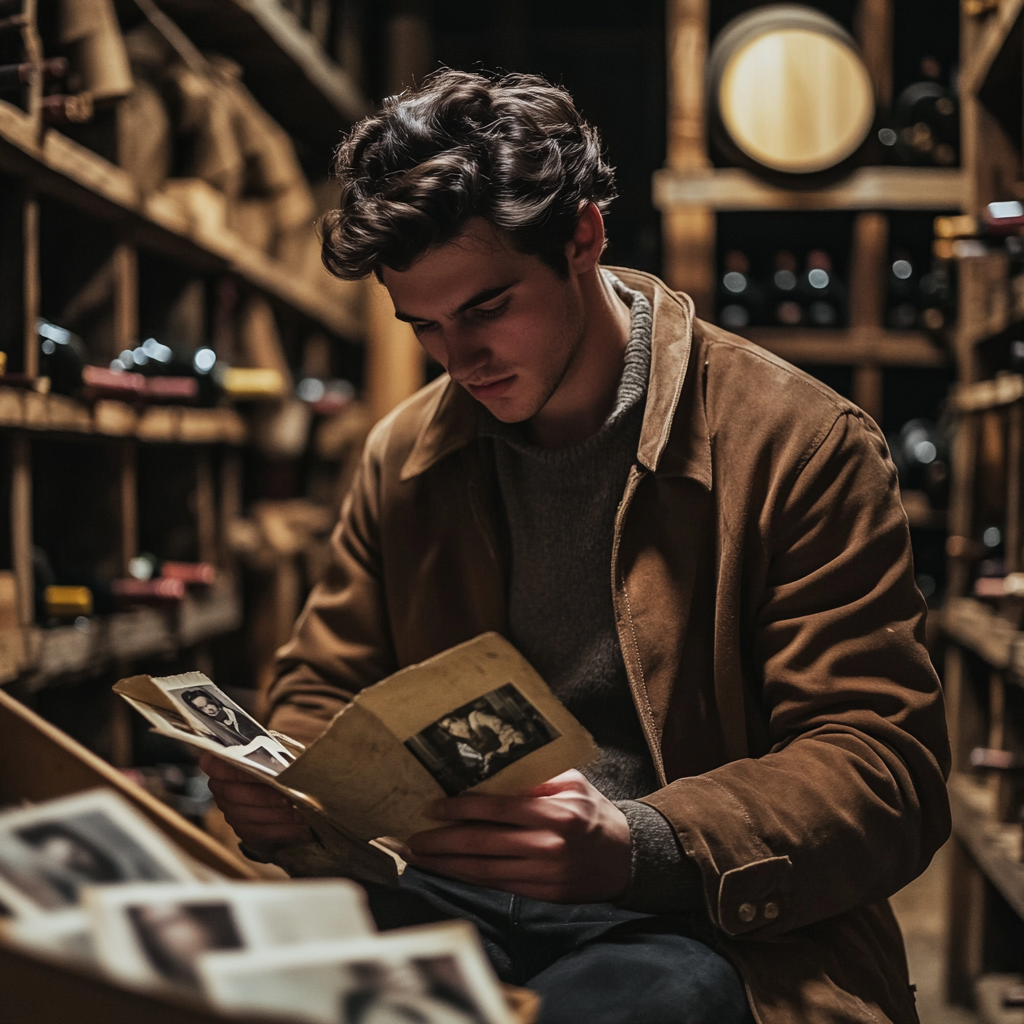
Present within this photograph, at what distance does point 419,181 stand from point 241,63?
2410 millimetres

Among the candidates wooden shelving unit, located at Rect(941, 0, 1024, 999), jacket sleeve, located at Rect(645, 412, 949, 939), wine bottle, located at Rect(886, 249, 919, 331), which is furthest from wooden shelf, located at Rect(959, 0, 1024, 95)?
jacket sleeve, located at Rect(645, 412, 949, 939)

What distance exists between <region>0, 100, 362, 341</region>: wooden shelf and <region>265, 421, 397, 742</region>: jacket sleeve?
847 millimetres

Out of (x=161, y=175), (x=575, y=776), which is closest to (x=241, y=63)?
(x=161, y=175)

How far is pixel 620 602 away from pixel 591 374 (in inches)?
14.3

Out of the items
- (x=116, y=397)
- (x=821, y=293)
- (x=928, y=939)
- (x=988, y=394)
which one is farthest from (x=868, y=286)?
(x=116, y=397)

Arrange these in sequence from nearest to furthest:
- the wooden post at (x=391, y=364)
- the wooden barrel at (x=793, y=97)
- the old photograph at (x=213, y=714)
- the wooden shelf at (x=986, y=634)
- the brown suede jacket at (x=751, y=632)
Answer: the old photograph at (x=213, y=714) < the brown suede jacket at (x=751, y=632) < the wooden shelf at (x=986, y=634) < the wooden barrel at (x=793, y=97) < the wooden post at (x=391, y=364)

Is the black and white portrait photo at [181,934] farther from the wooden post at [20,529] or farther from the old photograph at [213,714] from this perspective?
the wooden post at [20,529]

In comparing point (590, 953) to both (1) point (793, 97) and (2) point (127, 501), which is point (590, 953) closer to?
(2) point (127, 501)

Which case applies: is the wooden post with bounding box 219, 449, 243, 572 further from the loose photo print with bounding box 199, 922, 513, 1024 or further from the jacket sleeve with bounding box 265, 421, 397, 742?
the loose photo print with bounding box 199, 922, 513, 1024

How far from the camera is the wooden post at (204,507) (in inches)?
128

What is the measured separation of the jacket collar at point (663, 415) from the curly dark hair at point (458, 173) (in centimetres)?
19

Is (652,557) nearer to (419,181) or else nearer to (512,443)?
(512,443)

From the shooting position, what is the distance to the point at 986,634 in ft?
8.84

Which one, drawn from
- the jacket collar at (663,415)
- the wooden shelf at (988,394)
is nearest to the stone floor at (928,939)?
the wooden shelf at (988,394)
